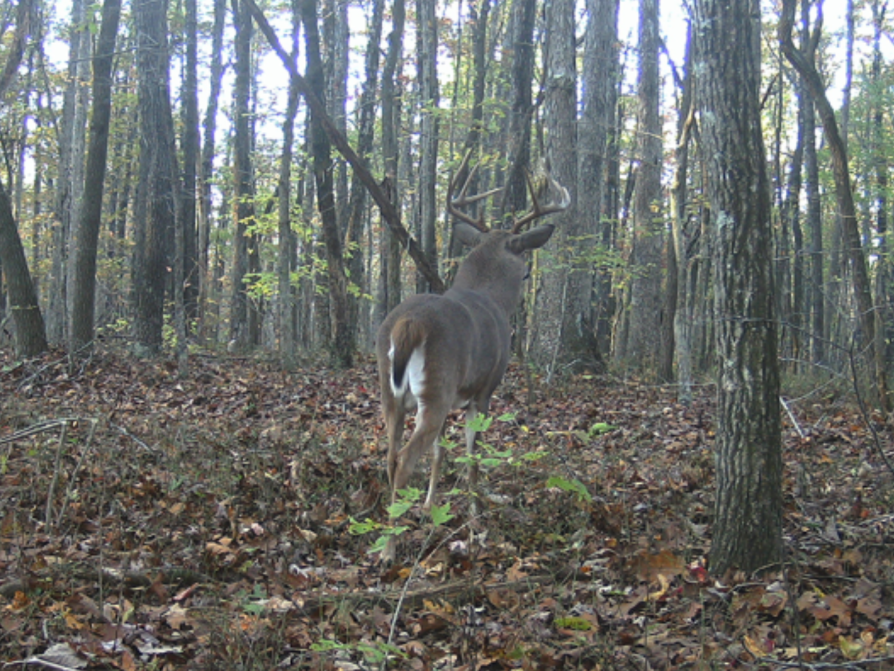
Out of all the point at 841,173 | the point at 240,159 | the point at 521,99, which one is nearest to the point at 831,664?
the point at 841,173

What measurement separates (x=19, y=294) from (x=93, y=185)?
2.01 m

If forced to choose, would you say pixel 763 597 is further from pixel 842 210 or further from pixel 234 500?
pixel 842 210

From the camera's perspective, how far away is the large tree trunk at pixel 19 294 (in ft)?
40.3

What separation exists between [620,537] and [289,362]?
26.8 ft

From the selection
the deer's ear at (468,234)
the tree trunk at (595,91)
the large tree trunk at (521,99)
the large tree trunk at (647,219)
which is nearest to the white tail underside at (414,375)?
the deer's ear at (468,234)

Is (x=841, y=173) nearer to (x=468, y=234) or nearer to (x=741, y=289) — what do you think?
(x=468, y=234)

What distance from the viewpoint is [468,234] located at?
26.0ft

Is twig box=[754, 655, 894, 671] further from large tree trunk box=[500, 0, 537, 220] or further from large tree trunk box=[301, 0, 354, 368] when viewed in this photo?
large tree trunk box=[301, 0, 354, 368]

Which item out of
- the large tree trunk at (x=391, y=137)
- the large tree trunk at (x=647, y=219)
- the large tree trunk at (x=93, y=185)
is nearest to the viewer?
the large tree trunk at (x=93, y=185)

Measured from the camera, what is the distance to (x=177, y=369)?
12039 mm

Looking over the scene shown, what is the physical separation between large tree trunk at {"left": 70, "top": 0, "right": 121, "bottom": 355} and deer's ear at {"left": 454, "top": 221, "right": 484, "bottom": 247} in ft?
23.5

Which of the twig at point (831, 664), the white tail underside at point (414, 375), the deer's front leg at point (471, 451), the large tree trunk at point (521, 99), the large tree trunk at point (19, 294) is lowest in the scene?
the twig at point (831, 664)

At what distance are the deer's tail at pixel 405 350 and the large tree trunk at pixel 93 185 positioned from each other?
338 inches

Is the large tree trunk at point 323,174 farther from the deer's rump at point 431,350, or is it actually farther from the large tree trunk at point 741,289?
the large tree trunk at point 741,289
